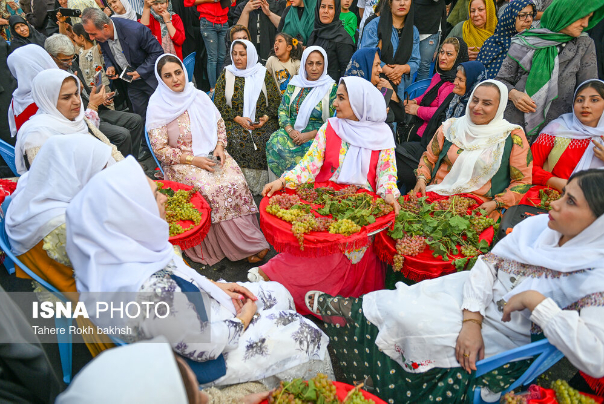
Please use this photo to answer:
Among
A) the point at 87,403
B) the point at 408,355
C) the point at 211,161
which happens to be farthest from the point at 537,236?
the point at 211,161

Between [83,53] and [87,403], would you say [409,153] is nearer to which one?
[87,403]

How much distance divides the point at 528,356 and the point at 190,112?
3.53 meters

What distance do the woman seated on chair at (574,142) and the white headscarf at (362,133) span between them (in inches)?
54.4

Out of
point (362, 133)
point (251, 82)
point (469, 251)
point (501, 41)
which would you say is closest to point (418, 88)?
point (501, 41)

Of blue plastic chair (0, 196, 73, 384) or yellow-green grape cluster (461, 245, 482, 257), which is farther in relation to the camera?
yellow-green grape cluster (461, 245, 482, 257)

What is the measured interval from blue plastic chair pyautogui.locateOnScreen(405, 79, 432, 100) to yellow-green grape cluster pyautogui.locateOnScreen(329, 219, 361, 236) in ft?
10.8

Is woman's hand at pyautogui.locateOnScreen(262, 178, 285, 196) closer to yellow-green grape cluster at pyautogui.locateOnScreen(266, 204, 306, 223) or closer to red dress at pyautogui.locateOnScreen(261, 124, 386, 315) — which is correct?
yellow-green grape cluster at pyautogui.locateOnScreen(266, 204, 306, 223)

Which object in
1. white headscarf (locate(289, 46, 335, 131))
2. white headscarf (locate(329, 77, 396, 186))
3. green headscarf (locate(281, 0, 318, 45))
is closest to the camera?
white headscarf (locate(329, 77, 396, 186))

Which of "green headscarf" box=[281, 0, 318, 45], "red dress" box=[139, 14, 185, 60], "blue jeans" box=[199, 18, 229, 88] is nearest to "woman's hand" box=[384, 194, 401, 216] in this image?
"green headscarf" box=[281, 0, 318, 45]

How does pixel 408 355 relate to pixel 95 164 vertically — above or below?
below

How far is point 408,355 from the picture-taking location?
81.0 inches

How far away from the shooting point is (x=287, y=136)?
4582mm

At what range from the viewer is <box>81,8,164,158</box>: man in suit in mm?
4992

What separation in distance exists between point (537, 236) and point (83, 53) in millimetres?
5706
